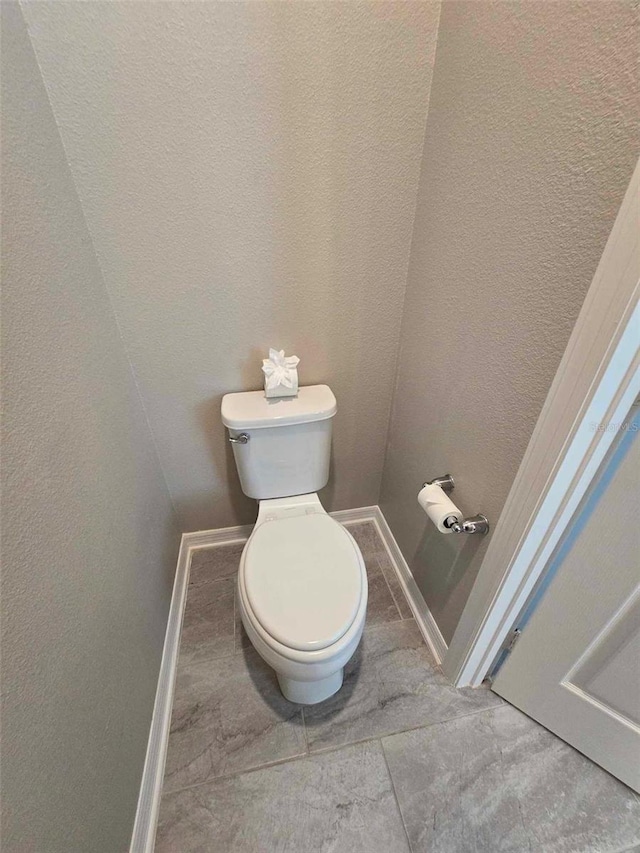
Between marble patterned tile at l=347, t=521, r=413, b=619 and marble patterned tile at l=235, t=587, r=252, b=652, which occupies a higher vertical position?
marble patterned tile at l=347, t=521, r=413, b=619

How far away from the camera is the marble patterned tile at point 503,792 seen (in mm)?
849

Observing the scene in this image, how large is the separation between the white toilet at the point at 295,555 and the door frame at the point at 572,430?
35 centimetres

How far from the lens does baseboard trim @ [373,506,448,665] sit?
117 centimetres

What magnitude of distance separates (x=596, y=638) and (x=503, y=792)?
0.50 meters

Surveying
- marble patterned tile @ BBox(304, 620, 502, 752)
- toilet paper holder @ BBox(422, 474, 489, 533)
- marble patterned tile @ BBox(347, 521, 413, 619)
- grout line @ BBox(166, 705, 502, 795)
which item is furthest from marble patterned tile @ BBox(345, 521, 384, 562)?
toilet paper holder @ BBox(422, 474, 489, 533)

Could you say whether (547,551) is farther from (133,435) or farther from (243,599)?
(133,435)

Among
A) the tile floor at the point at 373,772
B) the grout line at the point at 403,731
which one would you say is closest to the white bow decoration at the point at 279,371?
the tile floor at the point at 373,772

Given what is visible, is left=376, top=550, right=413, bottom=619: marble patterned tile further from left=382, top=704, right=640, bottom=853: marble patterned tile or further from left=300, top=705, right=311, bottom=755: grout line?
left=300, top=705, right=311, bottom=755: grout line

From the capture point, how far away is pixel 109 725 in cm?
74

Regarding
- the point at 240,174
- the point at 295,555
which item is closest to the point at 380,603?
the point at 295,555

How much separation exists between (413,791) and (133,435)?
1.21 metres

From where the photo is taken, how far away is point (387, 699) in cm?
108

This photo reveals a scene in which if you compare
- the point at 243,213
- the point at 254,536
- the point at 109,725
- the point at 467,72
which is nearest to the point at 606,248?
the point at 467,72

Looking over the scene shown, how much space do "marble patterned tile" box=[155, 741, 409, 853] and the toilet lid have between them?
44cm
